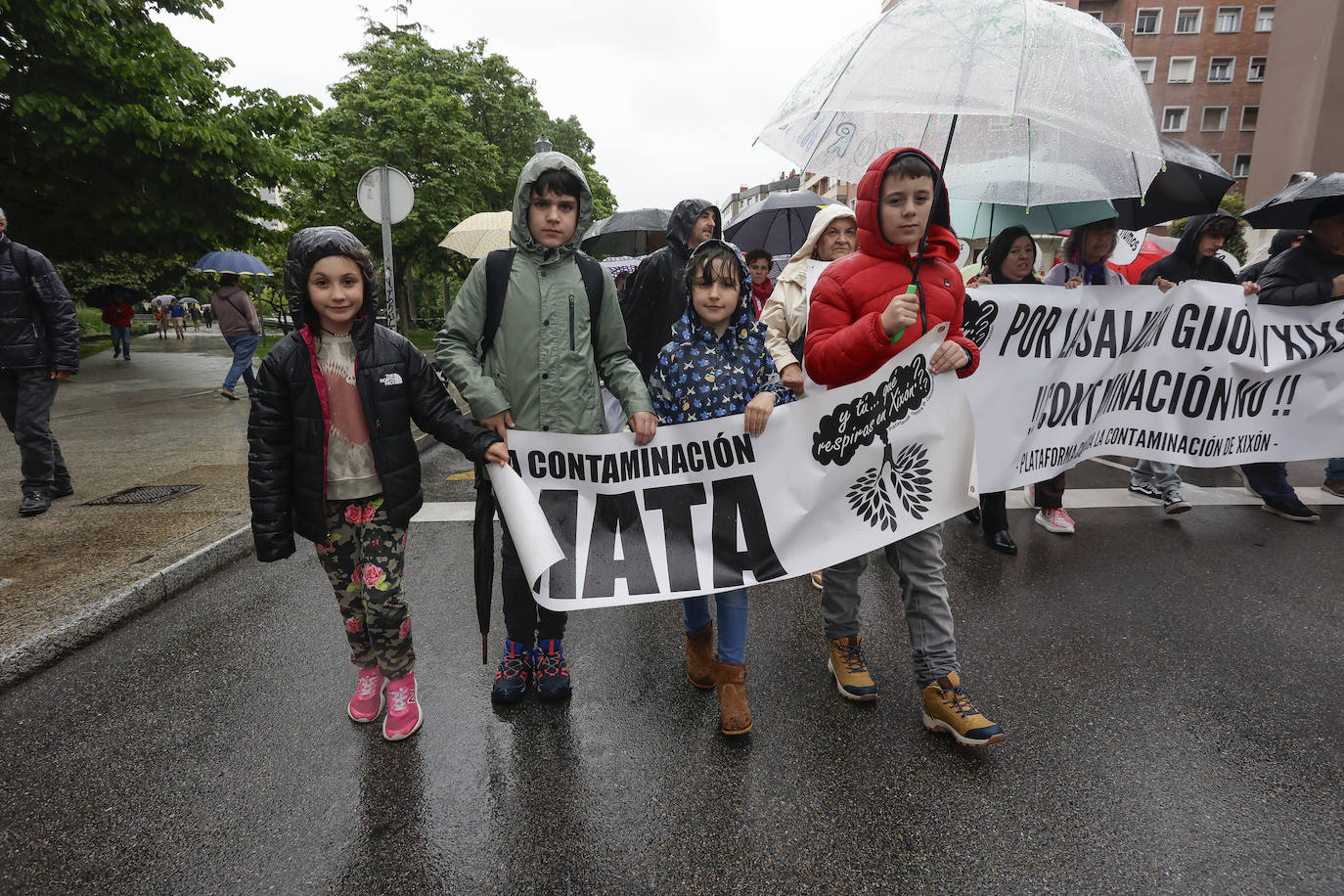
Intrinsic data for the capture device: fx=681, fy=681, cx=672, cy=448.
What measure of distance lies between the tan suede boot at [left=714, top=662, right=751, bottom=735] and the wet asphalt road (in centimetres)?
7

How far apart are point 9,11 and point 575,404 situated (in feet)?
35.9

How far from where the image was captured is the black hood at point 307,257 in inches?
89.7

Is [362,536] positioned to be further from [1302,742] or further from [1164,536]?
[1164,536]

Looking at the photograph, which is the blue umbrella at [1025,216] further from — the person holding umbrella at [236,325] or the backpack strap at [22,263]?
the person holding umbrella at [236,325]

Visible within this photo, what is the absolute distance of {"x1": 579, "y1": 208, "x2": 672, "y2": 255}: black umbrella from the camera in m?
11.1

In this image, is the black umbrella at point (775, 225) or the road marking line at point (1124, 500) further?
the black umbrella at point (775, 225)

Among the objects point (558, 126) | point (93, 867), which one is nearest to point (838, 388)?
point (93, 867)

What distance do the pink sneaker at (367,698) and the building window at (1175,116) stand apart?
185 ft

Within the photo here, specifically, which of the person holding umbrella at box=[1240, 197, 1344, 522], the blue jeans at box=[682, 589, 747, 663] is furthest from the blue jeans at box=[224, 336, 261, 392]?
the person holding umbrella at box=[1240, 197, 1344, 522]

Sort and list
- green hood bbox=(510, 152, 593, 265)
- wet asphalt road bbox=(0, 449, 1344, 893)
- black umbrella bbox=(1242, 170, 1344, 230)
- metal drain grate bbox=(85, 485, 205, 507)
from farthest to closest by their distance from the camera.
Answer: metal drain grate bbox=(85, 485, 205, 507) → black umbrella bbox=(1242, 170, 1344, 230) → green hood bbox=(510, 152, 593, 265) → wet asphalt road bbox=(0, 449, 1344, 893)

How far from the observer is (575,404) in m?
2.56

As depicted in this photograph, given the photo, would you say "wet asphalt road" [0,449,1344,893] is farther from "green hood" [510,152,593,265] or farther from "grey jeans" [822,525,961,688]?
"green hood" [510,152,593,265]

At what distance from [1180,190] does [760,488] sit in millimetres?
3872

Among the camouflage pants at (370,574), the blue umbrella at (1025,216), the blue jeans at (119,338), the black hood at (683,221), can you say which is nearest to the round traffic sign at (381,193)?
the black hood at (683,221)
